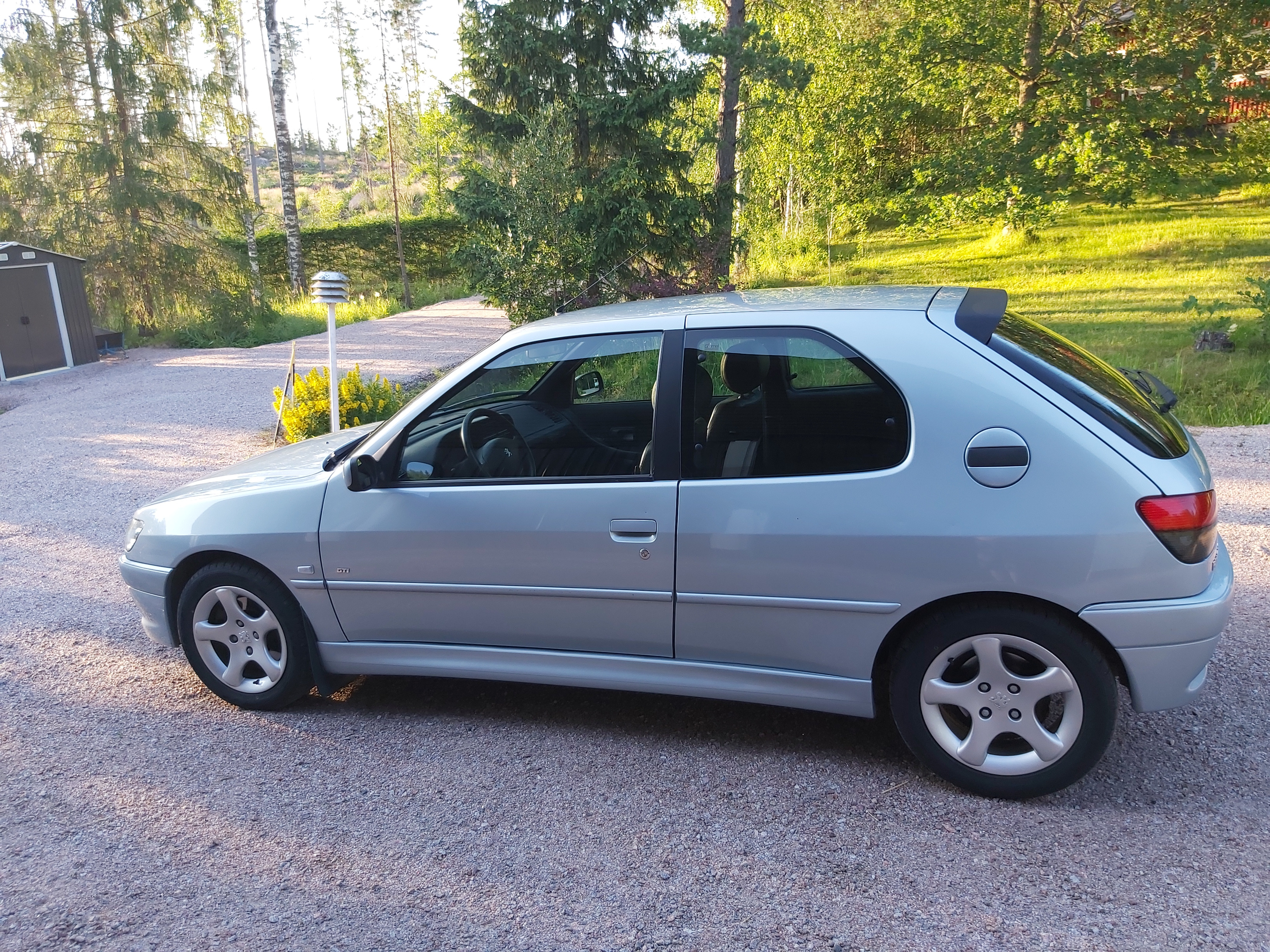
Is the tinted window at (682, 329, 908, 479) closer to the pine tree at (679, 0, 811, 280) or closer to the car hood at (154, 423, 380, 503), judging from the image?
the car hood at (154, 423, 380, 503)

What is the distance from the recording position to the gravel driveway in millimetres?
2725

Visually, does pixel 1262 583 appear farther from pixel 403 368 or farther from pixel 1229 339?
pixel 403 368

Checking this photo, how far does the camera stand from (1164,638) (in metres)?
2.98

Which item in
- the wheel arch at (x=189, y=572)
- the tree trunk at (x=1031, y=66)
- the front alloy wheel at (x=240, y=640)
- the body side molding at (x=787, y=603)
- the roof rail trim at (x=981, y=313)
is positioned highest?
the tree trunk at (x=1031, y=66)

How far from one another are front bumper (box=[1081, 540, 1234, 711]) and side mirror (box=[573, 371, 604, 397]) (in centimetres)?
228

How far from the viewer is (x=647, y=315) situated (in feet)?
12.2

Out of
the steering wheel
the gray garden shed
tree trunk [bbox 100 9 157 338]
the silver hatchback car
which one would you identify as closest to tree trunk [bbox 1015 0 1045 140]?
tree trunk [bbox 100 9 157 338]

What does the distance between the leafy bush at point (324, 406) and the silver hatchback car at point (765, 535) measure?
504cm

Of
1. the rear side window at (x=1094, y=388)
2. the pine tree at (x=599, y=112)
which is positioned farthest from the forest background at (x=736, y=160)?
the rear side window at (x=1094, y=388)

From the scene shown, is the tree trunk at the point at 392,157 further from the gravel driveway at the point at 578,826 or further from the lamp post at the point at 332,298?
the gravel driveway at the point at 578,826

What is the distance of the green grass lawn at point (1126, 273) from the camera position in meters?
10.6

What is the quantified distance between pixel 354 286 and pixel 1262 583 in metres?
31.2

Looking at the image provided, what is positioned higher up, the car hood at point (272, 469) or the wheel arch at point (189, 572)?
the car hood at point (272, 469)

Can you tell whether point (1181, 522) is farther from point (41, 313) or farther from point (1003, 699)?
point (41, 313)
